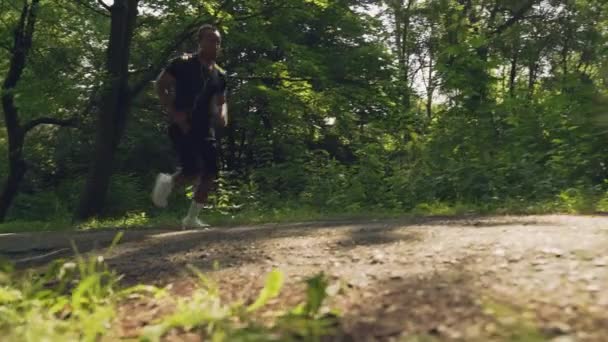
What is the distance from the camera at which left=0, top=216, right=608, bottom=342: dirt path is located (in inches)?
77.8

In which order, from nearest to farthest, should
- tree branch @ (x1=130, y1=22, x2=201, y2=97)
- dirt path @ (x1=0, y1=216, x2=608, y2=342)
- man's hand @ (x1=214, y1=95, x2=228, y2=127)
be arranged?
dirt path @ (x1=0, y1=216, x2=608, y2=342) → man's hand @ (x1=214, y1=95, x2=228, y2=127) → tree branch @ (x1=130, y1=22, x2=201, y2=97)

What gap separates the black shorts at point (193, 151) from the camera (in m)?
6.21

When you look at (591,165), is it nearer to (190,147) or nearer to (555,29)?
(190,147)

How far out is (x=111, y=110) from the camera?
37.6 ft

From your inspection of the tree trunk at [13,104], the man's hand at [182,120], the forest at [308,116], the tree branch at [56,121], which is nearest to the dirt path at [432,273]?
the forest at [308,116]

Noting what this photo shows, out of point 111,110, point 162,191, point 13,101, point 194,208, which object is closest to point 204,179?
point 194,208

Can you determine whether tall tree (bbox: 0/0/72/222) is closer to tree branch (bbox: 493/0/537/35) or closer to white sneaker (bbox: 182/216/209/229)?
white sneaker (bbox: 182/216/209/229)

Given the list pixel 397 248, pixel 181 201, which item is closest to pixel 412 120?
pixel 181 201

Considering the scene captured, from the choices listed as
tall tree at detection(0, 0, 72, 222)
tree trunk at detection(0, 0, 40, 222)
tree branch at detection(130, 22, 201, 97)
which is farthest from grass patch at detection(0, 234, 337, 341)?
tree trunk at detection(0, 0, 40, 222)

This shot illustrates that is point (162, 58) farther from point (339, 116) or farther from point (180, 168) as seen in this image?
point (180, 168)

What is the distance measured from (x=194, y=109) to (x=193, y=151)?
1.35 feet

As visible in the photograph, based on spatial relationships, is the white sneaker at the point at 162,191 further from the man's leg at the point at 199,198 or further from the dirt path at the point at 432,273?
the dirt path at the point at 432,273

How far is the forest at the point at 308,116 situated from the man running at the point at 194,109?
2.73 feet

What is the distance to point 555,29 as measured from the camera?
22906 millimetres
